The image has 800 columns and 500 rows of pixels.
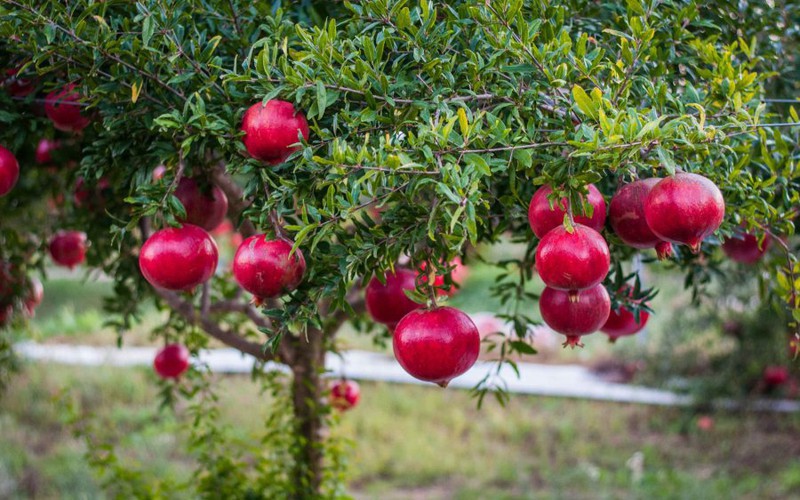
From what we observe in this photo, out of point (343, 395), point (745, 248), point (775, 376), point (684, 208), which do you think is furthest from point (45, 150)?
point (775, 376)

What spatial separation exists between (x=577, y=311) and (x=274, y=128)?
609mm

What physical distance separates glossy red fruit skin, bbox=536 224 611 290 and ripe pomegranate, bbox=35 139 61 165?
1462 millimetres

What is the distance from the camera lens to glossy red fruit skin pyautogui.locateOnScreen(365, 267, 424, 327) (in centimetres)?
159

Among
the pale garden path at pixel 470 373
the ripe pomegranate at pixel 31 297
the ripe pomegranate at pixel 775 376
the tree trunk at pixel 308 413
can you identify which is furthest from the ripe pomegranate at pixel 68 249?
the ripe pomegranate at pixel 775 376

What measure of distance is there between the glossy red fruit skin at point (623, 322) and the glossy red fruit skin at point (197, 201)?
0.87 m

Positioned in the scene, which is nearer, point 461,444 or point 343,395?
point 343,395

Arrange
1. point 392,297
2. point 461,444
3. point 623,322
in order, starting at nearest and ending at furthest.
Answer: point 392,297 < point 623,322 < point 461,444

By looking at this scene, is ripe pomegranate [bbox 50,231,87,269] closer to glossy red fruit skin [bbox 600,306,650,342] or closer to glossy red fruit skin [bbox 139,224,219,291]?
glossy red fruit skin [bbox 139,224,219,291]

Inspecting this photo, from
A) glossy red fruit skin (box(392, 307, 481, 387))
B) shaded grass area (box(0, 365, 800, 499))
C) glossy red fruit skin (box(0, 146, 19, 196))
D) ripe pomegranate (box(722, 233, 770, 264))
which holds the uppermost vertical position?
glossy red fruit skin (box(0, 146, 19, 196))

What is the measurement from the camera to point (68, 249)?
2.60m

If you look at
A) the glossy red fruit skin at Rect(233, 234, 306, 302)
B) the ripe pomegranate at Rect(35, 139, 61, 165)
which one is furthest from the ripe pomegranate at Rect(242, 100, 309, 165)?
the ripe pomegranate at Rect(35, 139, 61, 165)

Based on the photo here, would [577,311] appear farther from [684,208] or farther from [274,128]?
[274,128]

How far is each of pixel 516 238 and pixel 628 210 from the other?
1.56 feet

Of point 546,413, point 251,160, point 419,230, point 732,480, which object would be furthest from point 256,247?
point 546,413
